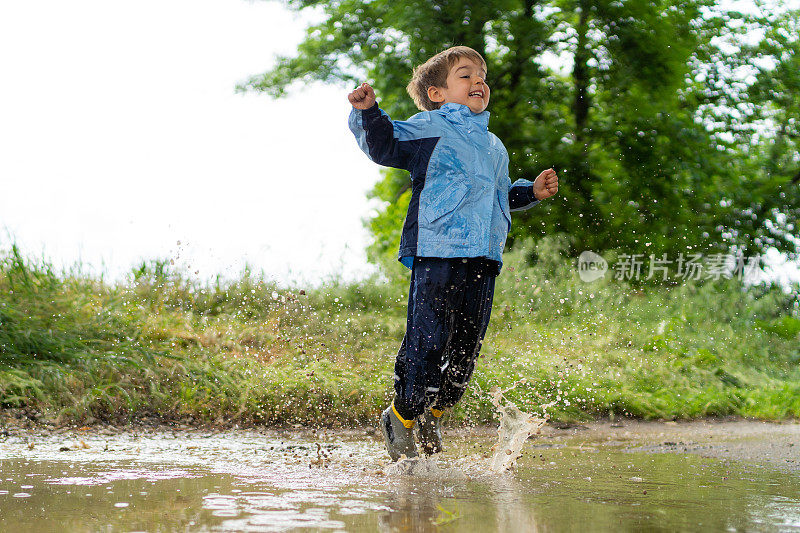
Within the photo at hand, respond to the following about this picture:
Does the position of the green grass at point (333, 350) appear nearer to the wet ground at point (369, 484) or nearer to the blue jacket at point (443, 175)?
the wet ground at point (369, 484)

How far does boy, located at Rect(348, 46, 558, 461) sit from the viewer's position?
11.1 ft

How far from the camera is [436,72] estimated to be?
3789mm

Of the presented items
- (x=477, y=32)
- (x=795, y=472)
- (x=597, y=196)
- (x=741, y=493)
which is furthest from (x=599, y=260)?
(x=741, y=493)

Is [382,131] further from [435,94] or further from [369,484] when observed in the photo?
[369,484]

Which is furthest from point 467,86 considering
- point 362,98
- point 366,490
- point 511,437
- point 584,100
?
point 584,100

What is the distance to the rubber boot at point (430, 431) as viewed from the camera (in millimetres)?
3707

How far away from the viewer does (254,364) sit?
6172 mm

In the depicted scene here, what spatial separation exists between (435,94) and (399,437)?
1.66 m

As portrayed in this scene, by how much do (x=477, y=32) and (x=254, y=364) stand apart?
21.3 ft

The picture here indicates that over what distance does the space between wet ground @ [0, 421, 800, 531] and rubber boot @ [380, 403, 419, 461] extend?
7cm

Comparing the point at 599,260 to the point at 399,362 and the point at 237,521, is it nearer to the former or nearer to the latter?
the point at 399,362

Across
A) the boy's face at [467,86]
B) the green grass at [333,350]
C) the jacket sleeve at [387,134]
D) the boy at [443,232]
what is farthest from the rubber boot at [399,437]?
the green grass at [333,350]

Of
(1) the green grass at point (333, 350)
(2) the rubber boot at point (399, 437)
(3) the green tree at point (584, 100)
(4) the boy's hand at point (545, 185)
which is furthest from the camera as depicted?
(3) the green tree at point (584, 100)

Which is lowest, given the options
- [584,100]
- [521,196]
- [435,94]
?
[521,196]
